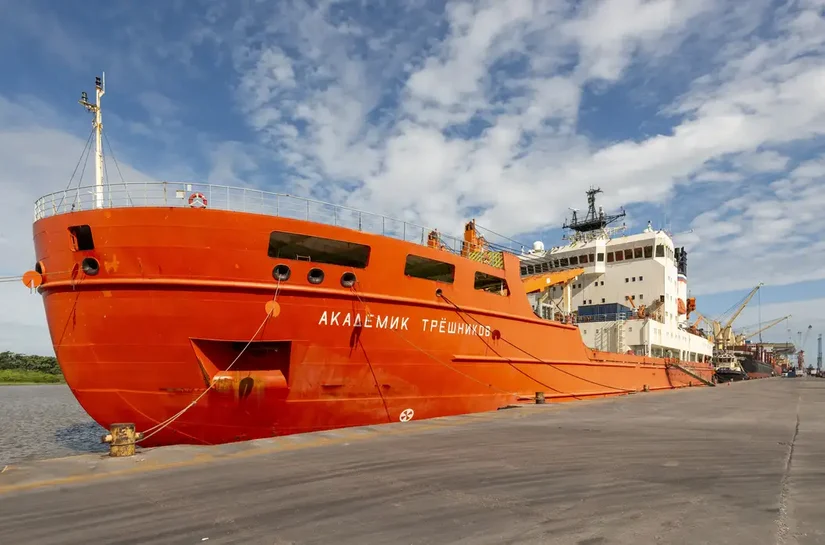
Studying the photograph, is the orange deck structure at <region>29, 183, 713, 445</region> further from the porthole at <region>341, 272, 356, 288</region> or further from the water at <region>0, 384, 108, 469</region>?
the water at <region>0, 384, 108, 469</region>

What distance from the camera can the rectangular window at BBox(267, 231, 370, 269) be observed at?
10.1 m

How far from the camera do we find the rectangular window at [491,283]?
14250 millimetres

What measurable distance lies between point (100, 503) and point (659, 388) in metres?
24.8

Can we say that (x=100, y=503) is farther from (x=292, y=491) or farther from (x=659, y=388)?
(x=659, y=388)

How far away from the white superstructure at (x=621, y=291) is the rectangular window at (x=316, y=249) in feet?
44.2

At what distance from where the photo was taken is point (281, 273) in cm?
962

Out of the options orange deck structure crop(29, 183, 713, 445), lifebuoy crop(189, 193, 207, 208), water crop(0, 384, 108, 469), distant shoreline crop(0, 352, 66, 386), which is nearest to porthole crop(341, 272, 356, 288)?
orange deck structure crop(29, 183, 713, 445)

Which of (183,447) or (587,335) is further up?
(587,335)

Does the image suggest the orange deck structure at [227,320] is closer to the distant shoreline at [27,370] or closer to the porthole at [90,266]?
the porthole at [90,266]

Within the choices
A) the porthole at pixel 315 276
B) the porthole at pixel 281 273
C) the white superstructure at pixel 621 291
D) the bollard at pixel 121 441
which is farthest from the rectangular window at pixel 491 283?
the bollard at pixel 121 441

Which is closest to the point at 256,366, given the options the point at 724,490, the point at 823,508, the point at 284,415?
the point at 284,415

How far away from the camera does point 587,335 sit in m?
23.6

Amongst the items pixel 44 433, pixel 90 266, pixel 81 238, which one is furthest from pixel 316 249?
pixel 44 433

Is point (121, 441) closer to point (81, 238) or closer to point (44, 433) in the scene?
point (81, 238)
